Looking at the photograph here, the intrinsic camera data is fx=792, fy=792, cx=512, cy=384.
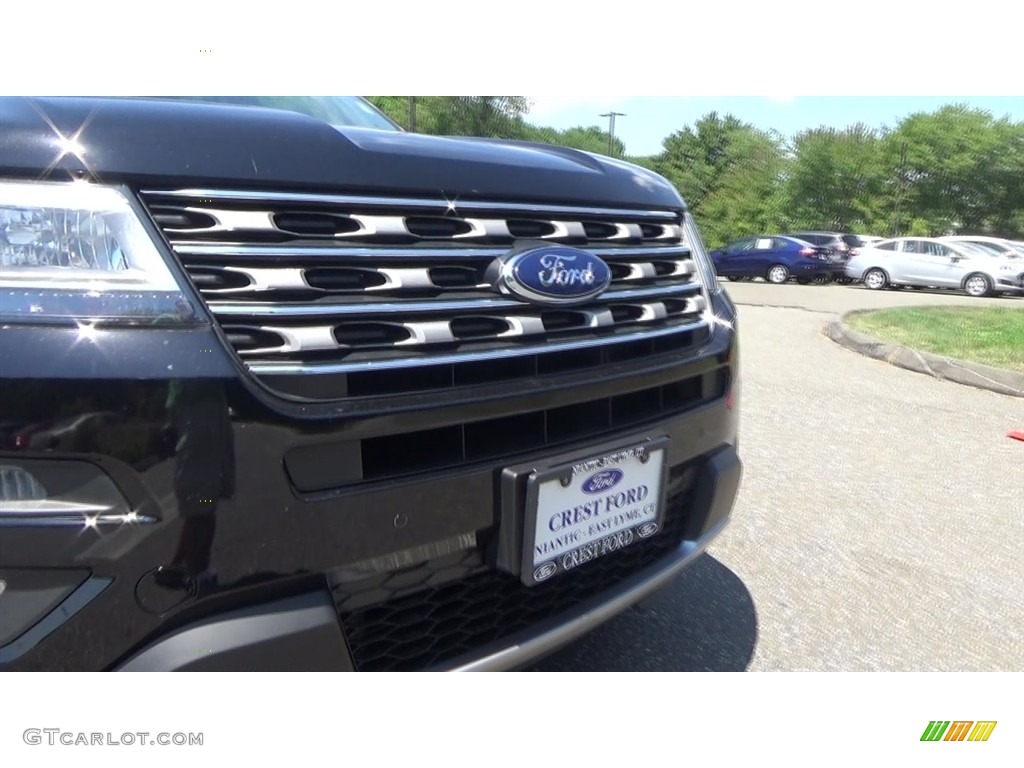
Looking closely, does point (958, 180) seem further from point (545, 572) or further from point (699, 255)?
point (545, 572)

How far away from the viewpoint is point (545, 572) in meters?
1.47

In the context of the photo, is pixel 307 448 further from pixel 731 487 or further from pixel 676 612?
pixel 676 612

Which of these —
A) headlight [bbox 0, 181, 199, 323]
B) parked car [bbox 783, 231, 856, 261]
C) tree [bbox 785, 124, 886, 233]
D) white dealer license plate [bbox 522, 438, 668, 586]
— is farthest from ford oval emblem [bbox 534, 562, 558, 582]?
parked car [bbox 783, 231, 856, 261]

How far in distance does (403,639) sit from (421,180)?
80 centimetres

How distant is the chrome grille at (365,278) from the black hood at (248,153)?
0.10 ft

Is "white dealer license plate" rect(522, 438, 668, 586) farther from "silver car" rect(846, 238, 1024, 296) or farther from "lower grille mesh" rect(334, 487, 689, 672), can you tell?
"silver car" rect(846, 238, 1024, 296)

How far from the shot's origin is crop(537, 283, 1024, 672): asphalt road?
215 cm

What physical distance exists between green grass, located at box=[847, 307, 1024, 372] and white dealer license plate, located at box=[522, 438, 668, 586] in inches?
218

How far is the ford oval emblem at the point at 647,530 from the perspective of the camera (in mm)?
1672

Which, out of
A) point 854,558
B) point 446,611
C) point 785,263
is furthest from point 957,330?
point 785,263

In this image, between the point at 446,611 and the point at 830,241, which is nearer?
the point at 446,611

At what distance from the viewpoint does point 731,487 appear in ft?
6.30

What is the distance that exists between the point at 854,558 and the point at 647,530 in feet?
4.66

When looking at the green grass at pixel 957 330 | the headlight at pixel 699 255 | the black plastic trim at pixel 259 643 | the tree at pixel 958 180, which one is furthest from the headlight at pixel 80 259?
the green grass at pixel 957 330
